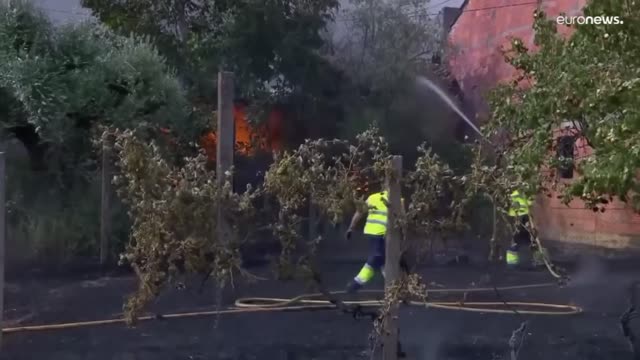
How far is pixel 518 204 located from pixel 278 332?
Answer: 11.1 ft

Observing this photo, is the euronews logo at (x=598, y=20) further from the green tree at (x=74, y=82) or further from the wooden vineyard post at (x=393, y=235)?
the green tree at (x=74, y=82)

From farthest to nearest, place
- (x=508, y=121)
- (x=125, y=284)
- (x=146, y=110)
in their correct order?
(x=146, y=110)
(x=125, y=284)
(x=508, y=121)

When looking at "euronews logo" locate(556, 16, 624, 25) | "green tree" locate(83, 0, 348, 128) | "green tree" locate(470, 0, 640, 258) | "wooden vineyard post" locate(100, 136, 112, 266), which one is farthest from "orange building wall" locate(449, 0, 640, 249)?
"euronews logo" locate(556, 16, 624, 25)

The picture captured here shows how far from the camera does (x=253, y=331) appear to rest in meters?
8.86

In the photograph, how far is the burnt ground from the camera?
790cm

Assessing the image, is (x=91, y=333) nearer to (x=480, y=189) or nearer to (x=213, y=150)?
(x=480, y=189)

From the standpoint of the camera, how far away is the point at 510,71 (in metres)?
18.7

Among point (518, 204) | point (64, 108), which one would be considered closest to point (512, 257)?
point (64, 108)

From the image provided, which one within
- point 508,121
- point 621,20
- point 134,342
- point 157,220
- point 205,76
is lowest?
point 134,342

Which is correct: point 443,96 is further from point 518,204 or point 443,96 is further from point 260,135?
point 518,204

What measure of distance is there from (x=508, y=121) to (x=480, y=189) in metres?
0.82

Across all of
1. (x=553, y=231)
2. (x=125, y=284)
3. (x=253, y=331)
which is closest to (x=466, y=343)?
(x=253, y=331)

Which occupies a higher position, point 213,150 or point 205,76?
point 205,76

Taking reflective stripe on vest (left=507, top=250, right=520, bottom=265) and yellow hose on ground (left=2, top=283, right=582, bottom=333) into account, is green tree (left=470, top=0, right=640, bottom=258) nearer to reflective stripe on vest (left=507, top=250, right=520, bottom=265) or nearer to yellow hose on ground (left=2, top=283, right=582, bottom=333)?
yellow hose on ground (left=2, top=283, right=582, bottom=333)
